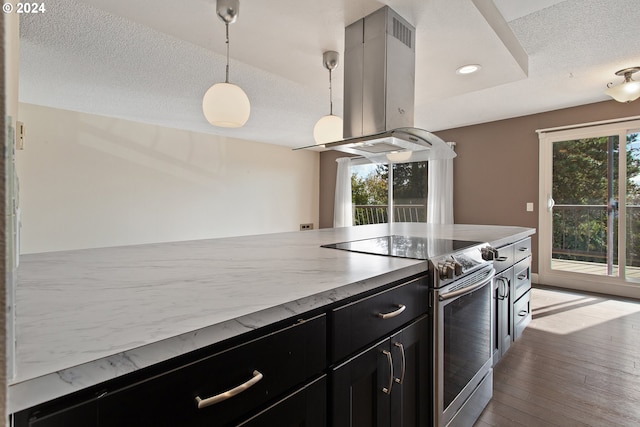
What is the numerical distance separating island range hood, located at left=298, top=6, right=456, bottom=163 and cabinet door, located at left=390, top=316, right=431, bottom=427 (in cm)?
96

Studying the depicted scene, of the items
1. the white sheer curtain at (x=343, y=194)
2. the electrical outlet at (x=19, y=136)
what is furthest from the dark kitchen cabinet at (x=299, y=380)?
the white sheer curtain at (x=343, y=194)

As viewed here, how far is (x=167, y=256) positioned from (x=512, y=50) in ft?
8.42

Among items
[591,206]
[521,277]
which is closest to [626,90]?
[591,206]

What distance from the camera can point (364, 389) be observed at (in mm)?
944

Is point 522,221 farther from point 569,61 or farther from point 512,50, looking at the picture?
point 512,50

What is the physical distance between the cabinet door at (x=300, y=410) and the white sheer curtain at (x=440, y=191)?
178 inches

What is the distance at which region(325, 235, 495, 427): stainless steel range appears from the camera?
1229 mm

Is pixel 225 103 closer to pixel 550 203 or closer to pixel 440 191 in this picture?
pixel 440 191

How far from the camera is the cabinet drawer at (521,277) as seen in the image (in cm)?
220

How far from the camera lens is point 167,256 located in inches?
51.7

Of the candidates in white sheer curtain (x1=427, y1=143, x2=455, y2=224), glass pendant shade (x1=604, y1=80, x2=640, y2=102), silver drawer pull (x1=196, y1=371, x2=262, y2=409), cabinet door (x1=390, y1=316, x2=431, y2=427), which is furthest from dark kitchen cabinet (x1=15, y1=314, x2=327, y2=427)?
white sheer curtain (x1=427, y1=143, x2=455, y2=224)

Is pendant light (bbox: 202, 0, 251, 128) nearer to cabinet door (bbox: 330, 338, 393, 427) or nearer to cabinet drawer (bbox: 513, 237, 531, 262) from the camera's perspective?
cabinet door (bbox: 330, 338, 393, 427)

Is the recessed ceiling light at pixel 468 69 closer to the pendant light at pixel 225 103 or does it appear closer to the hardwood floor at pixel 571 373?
the pendant light at pixel 225 103

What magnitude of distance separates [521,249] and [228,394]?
245 centimetres
